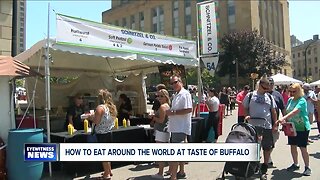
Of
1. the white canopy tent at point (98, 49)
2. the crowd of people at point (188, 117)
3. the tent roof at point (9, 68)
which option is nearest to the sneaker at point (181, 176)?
the crowd of people at point (188, 117)

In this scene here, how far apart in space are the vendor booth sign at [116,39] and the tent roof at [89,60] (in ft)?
0.40

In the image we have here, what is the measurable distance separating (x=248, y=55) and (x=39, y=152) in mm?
41384

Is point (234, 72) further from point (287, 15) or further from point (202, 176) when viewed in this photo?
point (202, 176)

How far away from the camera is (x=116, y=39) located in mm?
7883

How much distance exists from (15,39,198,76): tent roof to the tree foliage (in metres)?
33.2

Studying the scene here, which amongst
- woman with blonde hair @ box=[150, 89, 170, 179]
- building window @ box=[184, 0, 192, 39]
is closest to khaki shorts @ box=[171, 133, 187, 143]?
woman with blonde hair @ box=[150, 89, 170, 179]

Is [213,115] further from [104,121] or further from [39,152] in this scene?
[39,152]

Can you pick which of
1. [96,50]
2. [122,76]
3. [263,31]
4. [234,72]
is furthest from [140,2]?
[96,50]

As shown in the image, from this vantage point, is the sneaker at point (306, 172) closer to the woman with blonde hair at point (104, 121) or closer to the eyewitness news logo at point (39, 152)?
the woman with blonde hair at point (104, 121)

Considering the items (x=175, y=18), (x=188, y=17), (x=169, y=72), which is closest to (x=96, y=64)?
(x=169, y=72)

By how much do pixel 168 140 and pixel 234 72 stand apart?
40531 mm

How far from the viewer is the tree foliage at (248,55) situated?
44156 millimetres

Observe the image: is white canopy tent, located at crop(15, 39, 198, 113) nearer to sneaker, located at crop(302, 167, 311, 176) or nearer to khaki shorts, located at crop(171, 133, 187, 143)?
khaki shorts, located at crop(171, 133, 187, 143)

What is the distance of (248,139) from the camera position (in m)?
5.31
